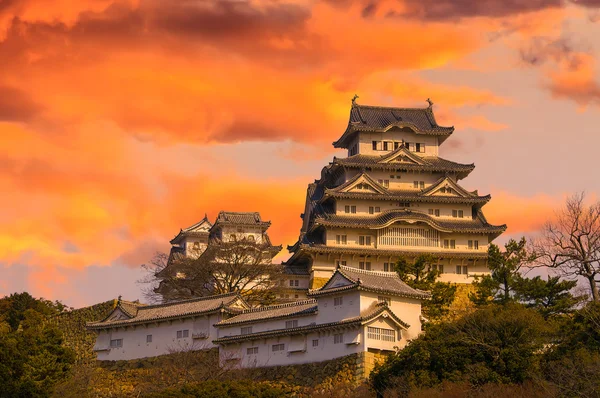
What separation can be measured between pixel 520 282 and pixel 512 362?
10.4 m

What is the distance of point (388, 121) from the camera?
84.0 metres

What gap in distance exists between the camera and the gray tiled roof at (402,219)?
77.4m

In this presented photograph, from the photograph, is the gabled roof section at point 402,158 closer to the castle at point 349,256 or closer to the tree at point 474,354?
the castle at point 349,256

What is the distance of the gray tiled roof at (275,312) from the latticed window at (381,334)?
3603 mm

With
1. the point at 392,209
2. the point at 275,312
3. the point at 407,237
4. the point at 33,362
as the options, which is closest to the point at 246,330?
the point at 275,312

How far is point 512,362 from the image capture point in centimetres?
5069

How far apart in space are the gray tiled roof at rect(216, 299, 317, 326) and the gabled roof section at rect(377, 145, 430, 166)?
22.3 meters

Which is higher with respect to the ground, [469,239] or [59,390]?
[469,239]

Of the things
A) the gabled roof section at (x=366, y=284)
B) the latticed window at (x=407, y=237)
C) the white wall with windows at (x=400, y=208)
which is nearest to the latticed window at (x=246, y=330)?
the gabled roof section at (x=366, y=284)

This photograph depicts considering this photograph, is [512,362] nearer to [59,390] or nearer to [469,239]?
[59,390]

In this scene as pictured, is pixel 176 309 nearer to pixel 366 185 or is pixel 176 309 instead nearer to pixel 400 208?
pixel 366 185

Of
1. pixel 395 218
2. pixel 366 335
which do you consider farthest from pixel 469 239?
pixel 366 335

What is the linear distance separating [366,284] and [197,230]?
3686 cm

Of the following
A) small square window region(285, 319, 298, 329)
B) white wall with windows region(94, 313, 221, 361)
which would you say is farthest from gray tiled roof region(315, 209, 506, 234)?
small square window region(285, 319, 298, 329)
